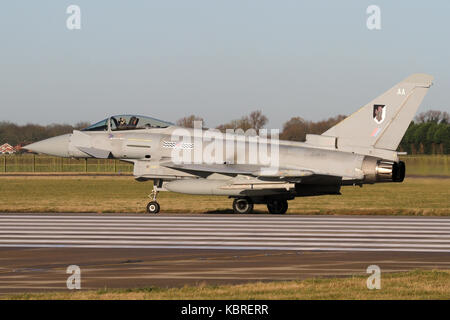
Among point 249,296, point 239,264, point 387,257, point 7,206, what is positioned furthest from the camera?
point 7,206

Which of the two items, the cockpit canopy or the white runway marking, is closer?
the white runway marking

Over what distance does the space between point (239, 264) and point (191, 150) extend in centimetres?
1177

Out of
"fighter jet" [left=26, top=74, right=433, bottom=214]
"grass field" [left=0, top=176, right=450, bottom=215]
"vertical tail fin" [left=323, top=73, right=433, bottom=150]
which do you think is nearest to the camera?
"fighter jet" [left=26, top=74, right=433, bottom=214]

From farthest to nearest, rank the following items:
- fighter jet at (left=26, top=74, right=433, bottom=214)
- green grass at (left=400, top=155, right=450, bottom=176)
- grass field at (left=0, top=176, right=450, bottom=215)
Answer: green grass at (left=400, top=155, right=450, bottom=176) < grass field at (left=0, top=176, right=450, bottom=215) < fighter jet at (left=26, top=74, right=433, bottom=214)

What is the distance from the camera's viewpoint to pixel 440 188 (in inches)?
1626

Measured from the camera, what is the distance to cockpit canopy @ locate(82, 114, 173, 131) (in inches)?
1011

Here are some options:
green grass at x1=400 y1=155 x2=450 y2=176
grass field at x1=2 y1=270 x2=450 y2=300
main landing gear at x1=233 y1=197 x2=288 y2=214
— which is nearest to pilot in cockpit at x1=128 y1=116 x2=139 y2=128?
main landing gear at x1=233 y1=197 x2=288 y2=214

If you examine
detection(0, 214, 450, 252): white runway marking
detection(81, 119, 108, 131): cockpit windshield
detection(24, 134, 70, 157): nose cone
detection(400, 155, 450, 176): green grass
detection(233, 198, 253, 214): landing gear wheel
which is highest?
detection(81, 119, 108, 131): cockpit windshield

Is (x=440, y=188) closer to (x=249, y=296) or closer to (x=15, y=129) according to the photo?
(x=249, y=296)

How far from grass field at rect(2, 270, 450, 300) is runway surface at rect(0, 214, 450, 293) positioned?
77 cm

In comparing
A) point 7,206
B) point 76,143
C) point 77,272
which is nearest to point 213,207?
point 76,143

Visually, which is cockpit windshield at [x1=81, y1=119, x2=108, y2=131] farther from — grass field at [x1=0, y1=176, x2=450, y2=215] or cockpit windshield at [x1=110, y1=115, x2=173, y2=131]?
grass field at [x1=0, y1=176, x2=450, y2=215]

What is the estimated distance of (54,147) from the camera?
25.8 metres

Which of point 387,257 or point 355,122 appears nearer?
point 387,257
